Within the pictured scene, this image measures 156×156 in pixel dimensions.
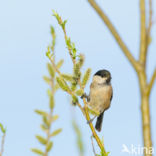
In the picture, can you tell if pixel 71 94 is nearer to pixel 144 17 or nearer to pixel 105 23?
pixel 105 23

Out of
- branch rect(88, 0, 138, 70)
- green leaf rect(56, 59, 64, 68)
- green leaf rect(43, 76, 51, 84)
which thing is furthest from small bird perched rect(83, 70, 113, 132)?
green leaf rect(43, 76, 51, 84)

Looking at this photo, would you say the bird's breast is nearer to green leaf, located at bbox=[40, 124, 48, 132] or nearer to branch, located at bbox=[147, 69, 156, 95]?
branch, located at bbox=[147, 69, 156, 95]

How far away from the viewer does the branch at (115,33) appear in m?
1.72

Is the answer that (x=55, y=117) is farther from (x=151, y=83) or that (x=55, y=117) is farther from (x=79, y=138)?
(x=151, y=83)

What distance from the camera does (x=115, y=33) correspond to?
180 centimetres

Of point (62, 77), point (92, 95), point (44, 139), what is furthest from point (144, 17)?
point (92, 95)

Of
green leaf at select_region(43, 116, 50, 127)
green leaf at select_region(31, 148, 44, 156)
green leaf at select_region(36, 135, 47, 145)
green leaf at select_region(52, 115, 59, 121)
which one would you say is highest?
green leaf at select_region(52, 115, 59, 121)

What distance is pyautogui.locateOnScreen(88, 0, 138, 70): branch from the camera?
5.64 feet

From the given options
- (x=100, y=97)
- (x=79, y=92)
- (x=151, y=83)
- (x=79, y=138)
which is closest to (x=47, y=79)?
(x=79, y=138)

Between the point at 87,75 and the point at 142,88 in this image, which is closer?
Answer: the point at 142,88

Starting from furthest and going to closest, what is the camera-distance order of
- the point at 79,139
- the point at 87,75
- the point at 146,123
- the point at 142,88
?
1. the point at 87,75
2. the point at 142,88
3. the point at 146,123
4. the point at 79,139

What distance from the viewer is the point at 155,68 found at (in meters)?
1.79

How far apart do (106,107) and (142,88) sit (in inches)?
280

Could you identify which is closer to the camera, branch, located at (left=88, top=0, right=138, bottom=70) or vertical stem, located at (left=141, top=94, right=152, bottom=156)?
vertical stem, located at (left=141, top=94, right=152, bottom=156)
